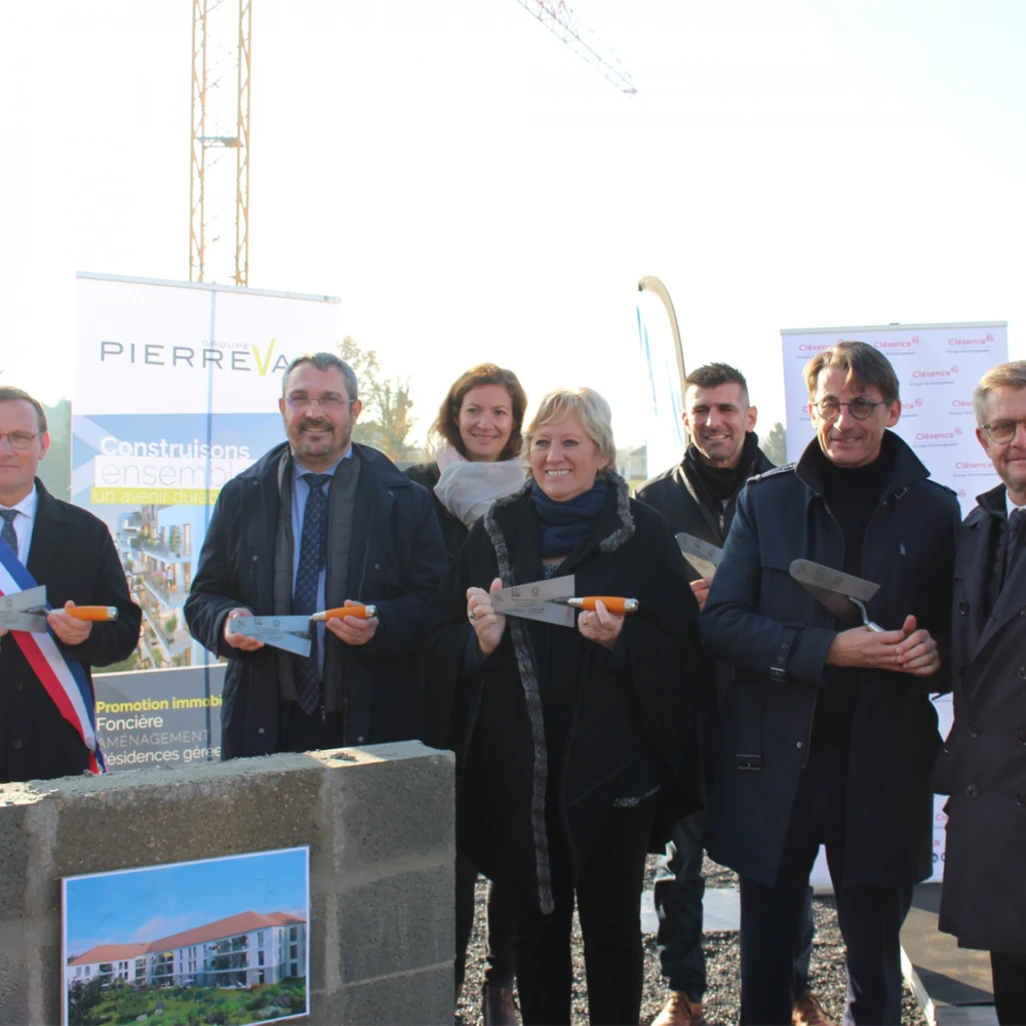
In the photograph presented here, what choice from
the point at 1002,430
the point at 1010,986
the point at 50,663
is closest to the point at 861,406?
the point at 1002,430

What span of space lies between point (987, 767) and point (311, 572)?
76.4 inches

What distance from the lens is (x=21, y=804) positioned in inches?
75.3

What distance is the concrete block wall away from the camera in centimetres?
193

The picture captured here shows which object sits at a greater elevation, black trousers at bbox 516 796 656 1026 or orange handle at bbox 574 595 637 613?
orange handle at bbox 574 595 637 613

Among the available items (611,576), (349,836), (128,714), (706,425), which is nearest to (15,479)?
(349,836)

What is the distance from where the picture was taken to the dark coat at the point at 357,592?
2.96 m

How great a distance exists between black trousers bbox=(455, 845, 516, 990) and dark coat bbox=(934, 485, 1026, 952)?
157cm

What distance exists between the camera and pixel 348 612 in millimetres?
2793

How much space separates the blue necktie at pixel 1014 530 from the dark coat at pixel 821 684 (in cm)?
24

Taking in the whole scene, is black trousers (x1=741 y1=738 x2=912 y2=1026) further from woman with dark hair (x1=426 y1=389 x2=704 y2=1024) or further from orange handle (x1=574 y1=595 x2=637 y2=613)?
orange handle (x1=574 y1=595 x2=637 y2=613)

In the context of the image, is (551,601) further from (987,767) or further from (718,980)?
(718,980)

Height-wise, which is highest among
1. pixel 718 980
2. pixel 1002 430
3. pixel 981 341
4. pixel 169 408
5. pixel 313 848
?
pixel 981 341

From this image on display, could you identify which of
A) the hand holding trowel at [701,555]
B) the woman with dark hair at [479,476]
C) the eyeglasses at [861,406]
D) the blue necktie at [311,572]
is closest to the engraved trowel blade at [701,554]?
the hand holding trowel at [701,555]

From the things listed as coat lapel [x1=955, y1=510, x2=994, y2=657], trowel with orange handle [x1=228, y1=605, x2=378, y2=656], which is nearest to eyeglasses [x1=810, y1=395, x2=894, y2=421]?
coat lapel [x1=955, y1=510, x2=994, y2=657]
